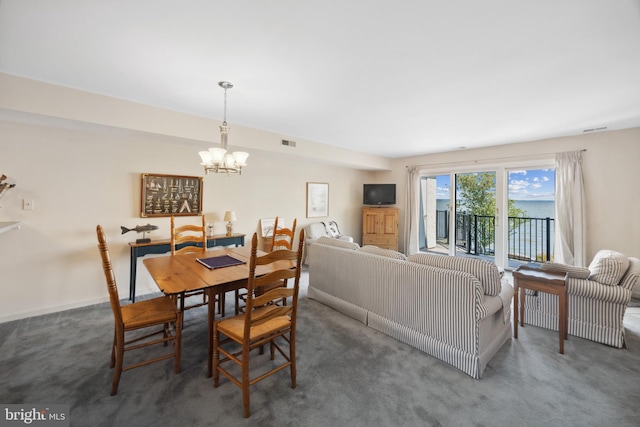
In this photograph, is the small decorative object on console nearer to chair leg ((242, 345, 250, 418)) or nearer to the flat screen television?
chair leg ((242, 345, 250, 418))

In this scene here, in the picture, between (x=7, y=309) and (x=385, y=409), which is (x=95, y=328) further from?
(x=385, y=409)

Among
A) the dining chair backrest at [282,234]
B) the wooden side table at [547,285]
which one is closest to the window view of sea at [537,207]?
the wooden side table at [547,285]

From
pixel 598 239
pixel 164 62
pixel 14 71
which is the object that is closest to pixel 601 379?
pixel 598 239

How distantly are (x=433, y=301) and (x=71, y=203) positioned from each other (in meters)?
4.16

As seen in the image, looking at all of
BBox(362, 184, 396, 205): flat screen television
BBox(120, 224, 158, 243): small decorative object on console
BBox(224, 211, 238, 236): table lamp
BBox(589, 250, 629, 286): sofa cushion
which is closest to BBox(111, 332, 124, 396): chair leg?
BBox(120, 224, 158, 243): small decorative object on console

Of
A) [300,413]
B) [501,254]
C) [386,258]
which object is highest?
[386,258]

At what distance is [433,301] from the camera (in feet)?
7.36

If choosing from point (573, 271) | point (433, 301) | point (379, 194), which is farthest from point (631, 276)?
point (379, 194)

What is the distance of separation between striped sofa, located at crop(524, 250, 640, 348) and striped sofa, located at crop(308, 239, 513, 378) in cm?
62

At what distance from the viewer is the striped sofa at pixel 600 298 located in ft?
7.82

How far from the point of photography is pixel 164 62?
2191 millimetres

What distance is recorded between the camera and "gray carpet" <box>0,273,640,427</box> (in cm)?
Result: 160

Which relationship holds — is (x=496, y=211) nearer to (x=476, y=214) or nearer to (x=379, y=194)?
(x=476, y=214)

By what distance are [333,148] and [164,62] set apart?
337cm
